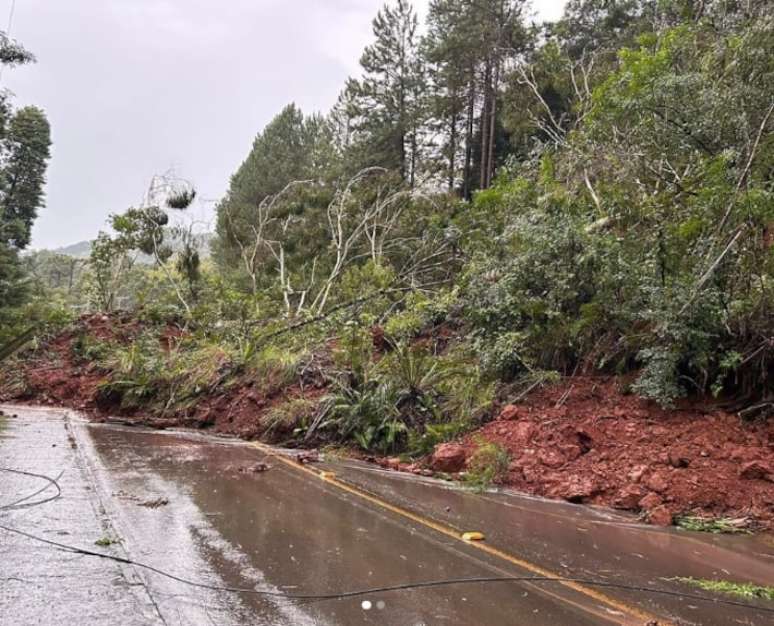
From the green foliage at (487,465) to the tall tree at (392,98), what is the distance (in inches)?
884

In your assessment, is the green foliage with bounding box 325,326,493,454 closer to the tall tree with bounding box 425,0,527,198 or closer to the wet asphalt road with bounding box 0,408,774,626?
the wet asphalt road with bounding box 0,408,774,626

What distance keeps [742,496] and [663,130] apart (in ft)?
16.4

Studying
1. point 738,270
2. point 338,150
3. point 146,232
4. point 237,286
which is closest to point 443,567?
point 738,270

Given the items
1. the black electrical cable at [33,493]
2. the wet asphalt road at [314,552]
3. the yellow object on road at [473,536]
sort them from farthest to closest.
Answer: the black electrical cable at [33,493]
the yellow object on road at [473,536]
the wet asphalt road at [314,552]

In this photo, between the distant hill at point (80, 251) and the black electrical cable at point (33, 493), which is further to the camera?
the distant hill at point (80, 251)

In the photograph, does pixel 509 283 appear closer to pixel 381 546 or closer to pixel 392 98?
pixel 381 546

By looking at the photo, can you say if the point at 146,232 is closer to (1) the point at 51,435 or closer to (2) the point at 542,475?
(1) the point at 51,435

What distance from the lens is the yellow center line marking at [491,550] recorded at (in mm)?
3692

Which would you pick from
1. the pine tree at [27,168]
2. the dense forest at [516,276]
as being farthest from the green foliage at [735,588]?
the pine tree at [27,168]

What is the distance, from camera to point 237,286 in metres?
24.2

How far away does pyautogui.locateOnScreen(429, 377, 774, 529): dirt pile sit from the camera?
20.8 ft

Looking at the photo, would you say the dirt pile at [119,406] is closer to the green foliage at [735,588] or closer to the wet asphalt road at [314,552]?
the wet asphalt road at [314,552]

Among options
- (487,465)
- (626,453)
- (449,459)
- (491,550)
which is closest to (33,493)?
(491,550)

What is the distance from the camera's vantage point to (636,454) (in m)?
7.18
